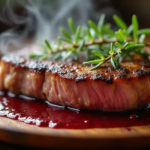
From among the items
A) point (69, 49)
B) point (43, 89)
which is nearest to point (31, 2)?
point (69, 49)

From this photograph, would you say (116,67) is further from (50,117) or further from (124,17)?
(124,17)

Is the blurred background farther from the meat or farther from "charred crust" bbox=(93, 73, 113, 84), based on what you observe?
"charred crust" bbox=(93, 73, 113, 84)

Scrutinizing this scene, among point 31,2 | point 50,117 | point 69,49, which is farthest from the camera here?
point 31,2

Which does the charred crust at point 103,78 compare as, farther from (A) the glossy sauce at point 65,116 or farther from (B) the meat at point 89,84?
(A) the glossy sauce at point 65,116

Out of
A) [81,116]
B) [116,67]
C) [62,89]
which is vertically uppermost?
[116,67]

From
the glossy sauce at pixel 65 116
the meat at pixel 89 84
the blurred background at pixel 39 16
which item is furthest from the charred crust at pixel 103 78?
the blurred background at pixel 39 16

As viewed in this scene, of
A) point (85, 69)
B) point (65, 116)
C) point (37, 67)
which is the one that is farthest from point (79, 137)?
point (37, 67)
